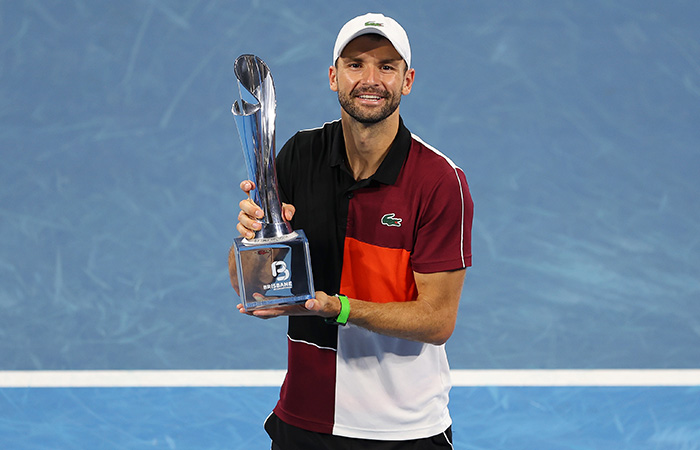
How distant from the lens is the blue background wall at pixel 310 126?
143 inches

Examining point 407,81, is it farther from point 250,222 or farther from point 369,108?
point 250,222

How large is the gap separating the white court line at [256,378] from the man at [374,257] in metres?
1.88

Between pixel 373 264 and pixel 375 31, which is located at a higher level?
pixel 375 31

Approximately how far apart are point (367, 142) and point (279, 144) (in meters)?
2.12

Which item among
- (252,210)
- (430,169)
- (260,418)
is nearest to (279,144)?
(260,418)

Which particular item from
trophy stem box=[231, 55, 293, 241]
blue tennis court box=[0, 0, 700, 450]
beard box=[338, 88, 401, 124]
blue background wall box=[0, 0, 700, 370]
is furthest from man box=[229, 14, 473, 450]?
blue background wall box=[0, 0, 700, 370]

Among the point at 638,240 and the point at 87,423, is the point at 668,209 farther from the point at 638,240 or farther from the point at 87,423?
the point at 87,423

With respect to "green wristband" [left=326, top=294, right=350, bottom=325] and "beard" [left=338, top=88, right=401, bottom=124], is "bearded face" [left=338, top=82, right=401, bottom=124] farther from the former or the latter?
"green wristband" [left=326, top=294, right=350, bottom=325]

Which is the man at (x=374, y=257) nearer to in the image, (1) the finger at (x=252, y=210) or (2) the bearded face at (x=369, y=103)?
(2) the bearded face at (x=369, y=103)

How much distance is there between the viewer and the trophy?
148cm

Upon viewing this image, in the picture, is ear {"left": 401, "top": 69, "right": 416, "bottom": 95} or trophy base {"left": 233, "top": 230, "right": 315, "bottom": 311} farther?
ear {"left": 401, "top": 69, "right": 416, "bottom": 95}

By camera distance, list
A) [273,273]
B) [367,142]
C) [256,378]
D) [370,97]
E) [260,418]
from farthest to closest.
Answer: [256,378] → [260,418] → [367,142] → [370,97] → [273,273]

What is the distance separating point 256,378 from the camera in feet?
12.1

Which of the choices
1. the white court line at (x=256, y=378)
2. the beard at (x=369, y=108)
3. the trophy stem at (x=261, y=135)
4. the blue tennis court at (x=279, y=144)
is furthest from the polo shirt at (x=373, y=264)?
the white court line at (x=256, y=378)
